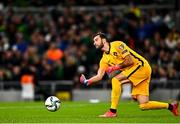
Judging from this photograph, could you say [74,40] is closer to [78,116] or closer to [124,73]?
[78,116]

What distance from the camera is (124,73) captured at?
18.1 meters

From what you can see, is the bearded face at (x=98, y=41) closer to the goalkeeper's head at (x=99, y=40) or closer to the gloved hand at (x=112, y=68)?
the goalkeeper's head at (x=99, y=40)

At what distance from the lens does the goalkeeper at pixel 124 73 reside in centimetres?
1780

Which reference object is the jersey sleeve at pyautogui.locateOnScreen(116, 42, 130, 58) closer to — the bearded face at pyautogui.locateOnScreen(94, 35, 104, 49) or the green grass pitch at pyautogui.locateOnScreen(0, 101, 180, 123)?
the bearded face at pyautogui.locateOnScreen(94, 35, 104, 49)

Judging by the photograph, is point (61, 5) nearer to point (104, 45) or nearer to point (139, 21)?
point (139, 21)

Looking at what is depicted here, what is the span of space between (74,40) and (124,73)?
13.8 metres

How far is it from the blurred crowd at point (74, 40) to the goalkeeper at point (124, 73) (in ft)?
38.3

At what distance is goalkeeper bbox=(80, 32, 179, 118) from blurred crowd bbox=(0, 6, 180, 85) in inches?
460

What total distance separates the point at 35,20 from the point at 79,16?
196 cm

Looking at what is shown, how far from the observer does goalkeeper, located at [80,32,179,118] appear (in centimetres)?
1780

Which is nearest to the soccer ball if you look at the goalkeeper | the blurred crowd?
the goalkeeper

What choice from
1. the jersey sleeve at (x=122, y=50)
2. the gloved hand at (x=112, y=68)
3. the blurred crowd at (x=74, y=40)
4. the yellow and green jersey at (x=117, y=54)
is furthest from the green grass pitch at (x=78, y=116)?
the blurred crowd at (x=74, y=40)

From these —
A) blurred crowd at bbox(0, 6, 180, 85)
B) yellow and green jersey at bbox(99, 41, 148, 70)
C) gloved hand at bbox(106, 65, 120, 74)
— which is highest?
blurred crowd at bbox(0, 6, 180, 85)

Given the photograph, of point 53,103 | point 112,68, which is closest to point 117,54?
point 112,68
